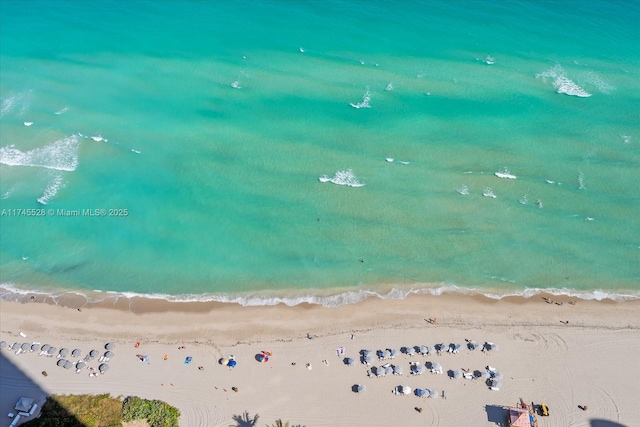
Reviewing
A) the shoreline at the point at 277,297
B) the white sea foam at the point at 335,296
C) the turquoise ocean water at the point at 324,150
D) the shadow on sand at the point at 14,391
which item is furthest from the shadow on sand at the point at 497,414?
the shadow on sand at the point at 14,391

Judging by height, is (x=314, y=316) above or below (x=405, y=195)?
below

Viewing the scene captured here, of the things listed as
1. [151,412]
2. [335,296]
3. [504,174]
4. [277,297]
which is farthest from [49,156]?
[504,174]

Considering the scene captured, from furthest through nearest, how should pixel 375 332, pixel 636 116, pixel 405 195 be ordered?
pixel 636 116 < pixel 405 195 < pixel 375 332

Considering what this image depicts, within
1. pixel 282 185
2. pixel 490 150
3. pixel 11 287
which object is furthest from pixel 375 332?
pixel 11 287

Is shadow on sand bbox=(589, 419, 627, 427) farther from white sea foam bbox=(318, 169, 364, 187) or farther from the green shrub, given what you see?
the green shrub

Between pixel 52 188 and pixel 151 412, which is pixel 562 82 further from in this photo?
pixel 52 188

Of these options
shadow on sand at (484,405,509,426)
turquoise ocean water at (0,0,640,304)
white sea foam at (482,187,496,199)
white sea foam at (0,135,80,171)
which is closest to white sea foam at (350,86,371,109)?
turquoise ocean water at (0,0,640,304)

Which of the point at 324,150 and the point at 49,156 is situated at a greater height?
the point at 324,150

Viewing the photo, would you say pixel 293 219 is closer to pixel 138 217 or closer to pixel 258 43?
pixel 138 217
